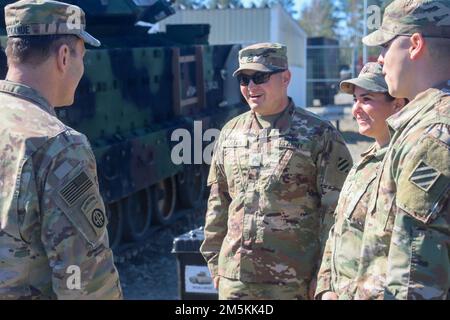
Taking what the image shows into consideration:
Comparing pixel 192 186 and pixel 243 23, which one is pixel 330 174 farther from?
pixel 243 23

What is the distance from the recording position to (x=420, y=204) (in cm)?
225

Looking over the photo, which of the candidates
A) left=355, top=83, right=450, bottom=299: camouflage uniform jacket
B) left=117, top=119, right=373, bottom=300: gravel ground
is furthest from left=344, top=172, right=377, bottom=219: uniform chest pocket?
left=117, top=119, right=373, bottom=300: gravel ground

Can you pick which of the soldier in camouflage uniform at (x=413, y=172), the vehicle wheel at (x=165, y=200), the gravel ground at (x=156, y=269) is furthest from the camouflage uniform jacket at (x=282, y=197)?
the vehicle wheel at (x=165, y=200)

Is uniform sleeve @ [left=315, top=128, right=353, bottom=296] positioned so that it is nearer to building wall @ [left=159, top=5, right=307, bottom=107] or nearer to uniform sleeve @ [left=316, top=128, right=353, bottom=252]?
uniform sleeve @ [left=316, top=128, right=353, bottom=252]

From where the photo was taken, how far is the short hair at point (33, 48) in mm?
2613

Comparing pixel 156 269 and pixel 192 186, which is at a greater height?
pixel 192 186

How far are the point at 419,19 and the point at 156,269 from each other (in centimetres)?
575

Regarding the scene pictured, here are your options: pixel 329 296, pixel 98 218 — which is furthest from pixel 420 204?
pixel 98 218

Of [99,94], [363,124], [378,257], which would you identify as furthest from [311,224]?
[99,94]

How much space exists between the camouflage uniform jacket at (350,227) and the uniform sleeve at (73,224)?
82cm

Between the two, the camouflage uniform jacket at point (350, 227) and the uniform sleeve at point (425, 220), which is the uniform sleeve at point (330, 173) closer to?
the camouflage uniform jacket at point (350, 227)

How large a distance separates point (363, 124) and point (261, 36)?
21020 millimetres

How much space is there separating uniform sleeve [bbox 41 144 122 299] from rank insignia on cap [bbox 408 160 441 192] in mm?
912

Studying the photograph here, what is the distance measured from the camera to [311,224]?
152 inches
